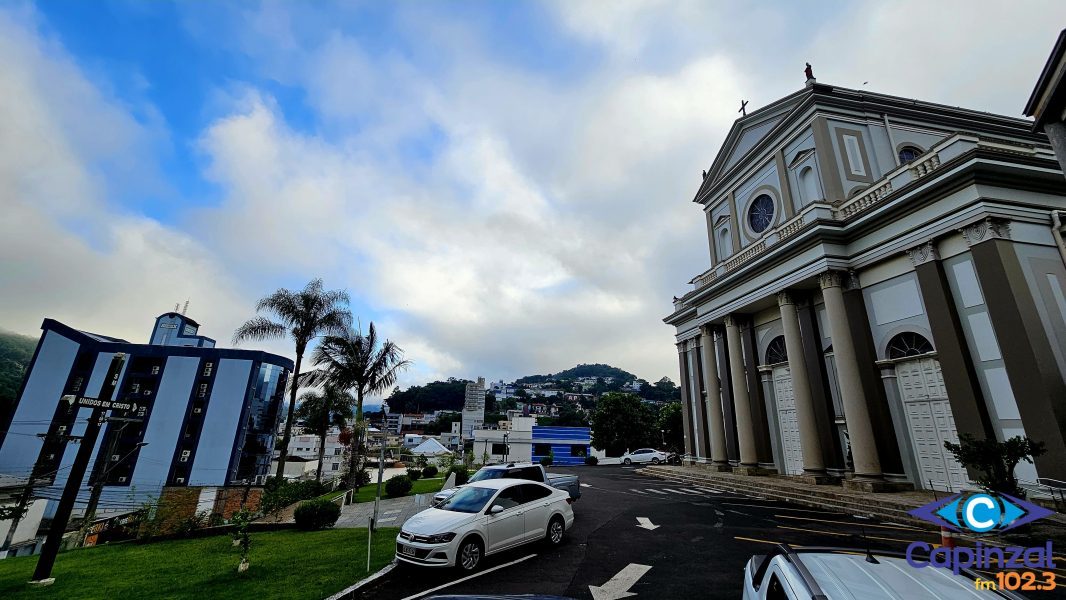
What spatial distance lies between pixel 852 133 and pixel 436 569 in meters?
23.5

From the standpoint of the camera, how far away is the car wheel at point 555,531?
9203 mm

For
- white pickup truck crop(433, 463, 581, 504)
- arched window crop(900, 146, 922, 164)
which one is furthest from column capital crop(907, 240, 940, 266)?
white pickup truck crop(433, 463, 581, 504)

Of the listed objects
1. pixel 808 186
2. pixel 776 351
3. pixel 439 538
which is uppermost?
pixel 808 186

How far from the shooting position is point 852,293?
55.2 ft

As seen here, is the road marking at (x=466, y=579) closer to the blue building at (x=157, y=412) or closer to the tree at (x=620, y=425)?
the blue building at (x=157, y=412)

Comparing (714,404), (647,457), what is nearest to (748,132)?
(714,404)

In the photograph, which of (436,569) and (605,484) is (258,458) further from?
(436,569)

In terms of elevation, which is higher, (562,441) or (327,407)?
(327,407)

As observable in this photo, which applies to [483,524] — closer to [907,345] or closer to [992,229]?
[907,345]

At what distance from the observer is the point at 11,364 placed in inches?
2714

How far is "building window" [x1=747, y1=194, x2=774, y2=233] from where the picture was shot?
22.9m

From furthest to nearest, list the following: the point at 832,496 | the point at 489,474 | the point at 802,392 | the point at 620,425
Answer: the point at 620,425 < the point at 802,392 < the point at 489,474 < the point at 832,496

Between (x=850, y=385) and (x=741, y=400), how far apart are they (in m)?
6.22

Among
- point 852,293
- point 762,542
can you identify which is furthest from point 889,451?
point 762,542
